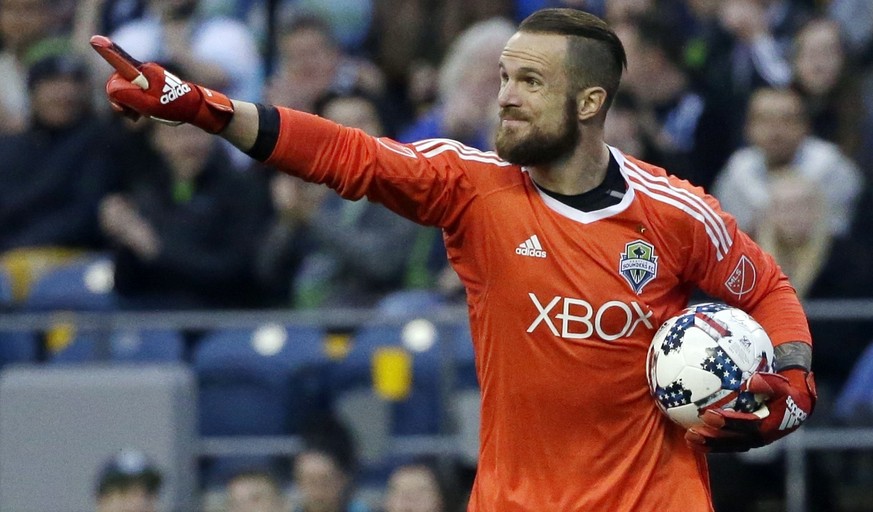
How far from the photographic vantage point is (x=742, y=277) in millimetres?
5445

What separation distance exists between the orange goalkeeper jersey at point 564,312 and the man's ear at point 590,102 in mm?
262

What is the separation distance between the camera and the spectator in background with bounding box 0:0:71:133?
38.2 feet

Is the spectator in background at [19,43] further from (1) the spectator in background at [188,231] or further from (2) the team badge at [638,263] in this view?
(2) the team badge at [638,263]

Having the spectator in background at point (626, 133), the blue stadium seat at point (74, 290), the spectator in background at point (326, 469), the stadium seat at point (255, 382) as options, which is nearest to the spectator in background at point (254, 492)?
the spectator in background at point (326, 469)

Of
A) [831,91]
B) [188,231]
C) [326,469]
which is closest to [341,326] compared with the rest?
[326,469]

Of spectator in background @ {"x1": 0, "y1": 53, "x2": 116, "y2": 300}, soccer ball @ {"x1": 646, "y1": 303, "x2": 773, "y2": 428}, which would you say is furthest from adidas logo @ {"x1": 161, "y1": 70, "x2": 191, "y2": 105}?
spectator in background @ {"x1": 0, "y1": 53, "x2": 116, "y2": 300}

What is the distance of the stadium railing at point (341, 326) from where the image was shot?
8469 mm

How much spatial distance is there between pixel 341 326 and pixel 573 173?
4.09 meters

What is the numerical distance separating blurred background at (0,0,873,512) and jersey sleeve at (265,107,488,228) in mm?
3362

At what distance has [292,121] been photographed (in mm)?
4965

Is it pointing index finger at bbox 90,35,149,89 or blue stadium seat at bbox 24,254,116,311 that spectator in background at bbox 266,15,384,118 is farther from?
pointing index finger at bbox 90,35,149,89

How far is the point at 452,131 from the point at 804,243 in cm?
222

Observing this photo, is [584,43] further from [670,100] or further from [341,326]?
[670,100]

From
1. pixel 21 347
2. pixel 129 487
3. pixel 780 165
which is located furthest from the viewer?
pixel 21 347
